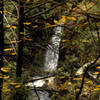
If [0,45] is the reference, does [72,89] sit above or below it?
below

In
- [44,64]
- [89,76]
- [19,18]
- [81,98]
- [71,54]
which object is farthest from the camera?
[44,64]

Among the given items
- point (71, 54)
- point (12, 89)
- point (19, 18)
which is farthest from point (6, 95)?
point (71, 54)

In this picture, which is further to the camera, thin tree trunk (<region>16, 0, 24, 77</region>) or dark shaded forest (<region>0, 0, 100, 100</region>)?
thin tree trunk (<region>16, 0, 24, 77</region>)

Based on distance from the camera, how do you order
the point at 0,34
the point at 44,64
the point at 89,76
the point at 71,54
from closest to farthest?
1. the point at 0,34
2. the point at 89,76
3. the point at 71,54
4. the point at 44,64

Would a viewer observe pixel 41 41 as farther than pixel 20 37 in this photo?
Yes

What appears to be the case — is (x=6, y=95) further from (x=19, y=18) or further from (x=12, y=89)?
(x=19, y=18)

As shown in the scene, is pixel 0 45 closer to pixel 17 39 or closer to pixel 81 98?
pixel 17 39

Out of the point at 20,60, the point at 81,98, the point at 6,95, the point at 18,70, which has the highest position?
the point at 20,60

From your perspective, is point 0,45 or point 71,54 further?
point 71,54

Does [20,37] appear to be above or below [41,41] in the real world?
above

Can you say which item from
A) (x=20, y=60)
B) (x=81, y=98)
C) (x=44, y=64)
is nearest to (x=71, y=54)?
(x=44, y=64)

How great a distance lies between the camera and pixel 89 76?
7109 millimetres

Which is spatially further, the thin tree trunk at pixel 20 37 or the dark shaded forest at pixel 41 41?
the thin tree trunk at pixel 20 37

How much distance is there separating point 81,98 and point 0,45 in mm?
4188
